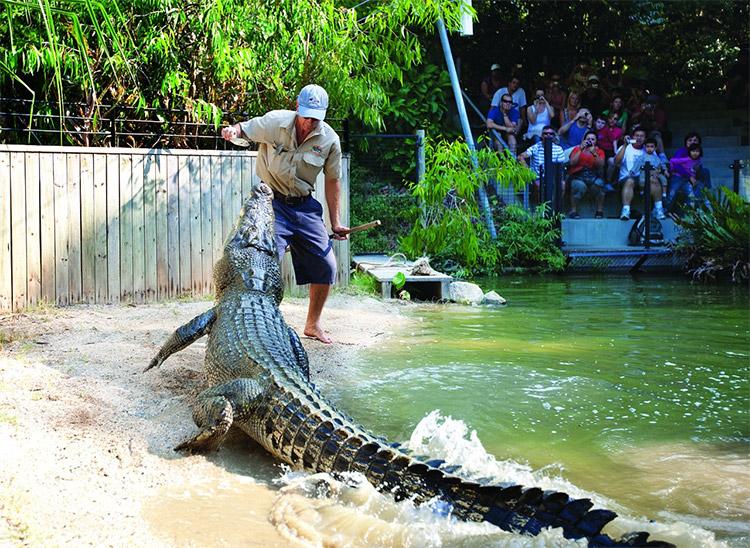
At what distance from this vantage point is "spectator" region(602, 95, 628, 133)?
1355cm

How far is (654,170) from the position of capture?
41.3ft

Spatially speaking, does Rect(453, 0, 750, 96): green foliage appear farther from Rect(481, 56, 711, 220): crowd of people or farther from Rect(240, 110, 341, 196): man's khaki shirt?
Rect(240, 110, 341, 196): man's khaki shirt

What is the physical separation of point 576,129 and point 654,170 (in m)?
1.48

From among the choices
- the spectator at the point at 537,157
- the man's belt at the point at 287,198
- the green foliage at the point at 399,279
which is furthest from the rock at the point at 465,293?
the spectator at the point at 537,157

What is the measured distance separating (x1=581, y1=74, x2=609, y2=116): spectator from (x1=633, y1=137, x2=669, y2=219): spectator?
1225 millimetres

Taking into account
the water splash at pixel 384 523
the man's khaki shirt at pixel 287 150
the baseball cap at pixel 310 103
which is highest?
the baseball cap at pixel 310 103

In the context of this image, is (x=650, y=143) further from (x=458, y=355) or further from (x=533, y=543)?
(x=533, y=543)

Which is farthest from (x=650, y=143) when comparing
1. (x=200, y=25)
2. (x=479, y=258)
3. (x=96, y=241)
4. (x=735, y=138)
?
(x=96, y=241)

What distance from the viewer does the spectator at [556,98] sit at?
44.7ft

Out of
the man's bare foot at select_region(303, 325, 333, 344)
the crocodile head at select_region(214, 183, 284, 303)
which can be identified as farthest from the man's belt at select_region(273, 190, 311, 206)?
the man's bare foot at select_region(303, 325, 333, 344)

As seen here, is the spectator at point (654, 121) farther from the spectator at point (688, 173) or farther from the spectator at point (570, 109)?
the spectator at point (570, 109)

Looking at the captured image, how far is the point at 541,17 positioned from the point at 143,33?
10.5 m

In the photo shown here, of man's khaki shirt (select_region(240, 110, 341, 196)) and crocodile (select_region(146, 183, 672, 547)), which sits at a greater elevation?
man's khaki shirt (select_region(240, 110, 341, 196))

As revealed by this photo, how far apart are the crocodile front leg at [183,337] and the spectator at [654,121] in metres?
11.0
